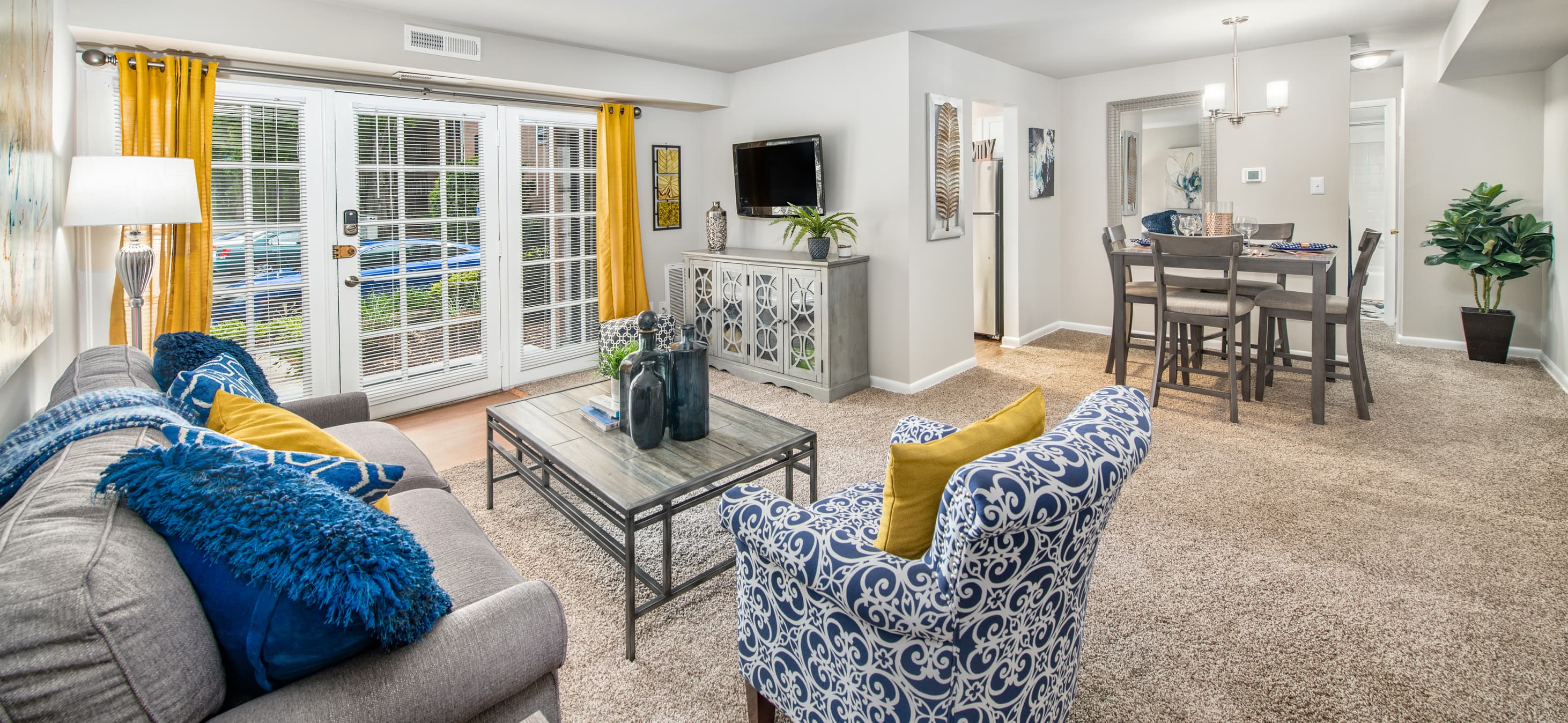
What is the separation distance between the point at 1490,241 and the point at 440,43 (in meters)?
6.46

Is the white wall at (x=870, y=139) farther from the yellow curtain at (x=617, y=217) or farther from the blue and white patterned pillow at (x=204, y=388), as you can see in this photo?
the blue and white patterned pillow at (x=204, y=388)

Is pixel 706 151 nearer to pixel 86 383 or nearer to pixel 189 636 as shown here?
pixel 86 383

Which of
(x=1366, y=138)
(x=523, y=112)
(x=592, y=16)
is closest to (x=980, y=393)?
(x=592, y=16)

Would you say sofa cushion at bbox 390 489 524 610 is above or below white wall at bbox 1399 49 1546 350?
below

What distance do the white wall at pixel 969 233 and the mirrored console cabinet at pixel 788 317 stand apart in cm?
37

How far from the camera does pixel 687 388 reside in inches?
92.9

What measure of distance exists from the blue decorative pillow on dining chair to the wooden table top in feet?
14.6

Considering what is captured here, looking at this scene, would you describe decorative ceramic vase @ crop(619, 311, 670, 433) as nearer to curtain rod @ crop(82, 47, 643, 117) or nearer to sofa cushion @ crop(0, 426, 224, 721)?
sofa cushion @ crop(0, 426, 224, 721)

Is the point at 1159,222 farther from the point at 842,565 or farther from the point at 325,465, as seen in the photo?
the point at 325,465

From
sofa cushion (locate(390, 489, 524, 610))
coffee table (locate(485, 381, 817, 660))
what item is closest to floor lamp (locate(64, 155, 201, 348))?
coffee table (locate(485, 381, 817, 660))

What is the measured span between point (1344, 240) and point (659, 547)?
5054 mm

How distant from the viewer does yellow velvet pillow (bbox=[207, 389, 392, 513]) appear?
1.48m

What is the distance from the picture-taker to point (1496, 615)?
2090 mm

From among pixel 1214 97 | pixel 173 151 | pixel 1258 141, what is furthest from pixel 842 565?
pixel 1258 141
